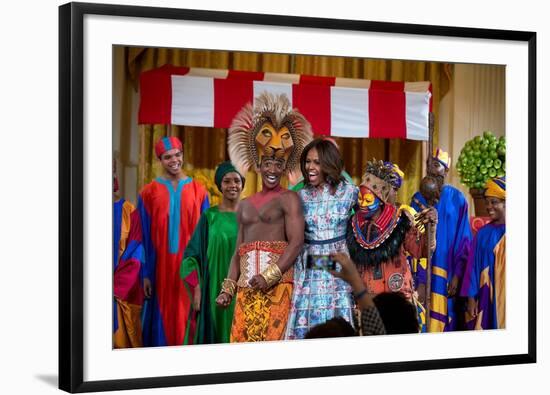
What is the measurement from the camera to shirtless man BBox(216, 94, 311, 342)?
5.80 m

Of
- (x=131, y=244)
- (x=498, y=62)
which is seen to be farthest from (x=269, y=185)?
(x=498, y=62)

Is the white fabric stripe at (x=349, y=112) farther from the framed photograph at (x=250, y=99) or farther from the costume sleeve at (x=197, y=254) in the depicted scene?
the costume sleeve at (x=197, y=254)

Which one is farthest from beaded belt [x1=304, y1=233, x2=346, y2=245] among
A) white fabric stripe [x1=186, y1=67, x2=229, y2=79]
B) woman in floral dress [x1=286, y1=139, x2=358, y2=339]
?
white fabric stripe [x1=186, y1=67, x2=229, y2=79]

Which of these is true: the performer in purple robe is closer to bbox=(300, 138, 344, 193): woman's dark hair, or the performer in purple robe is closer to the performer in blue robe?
the performer in blue robe

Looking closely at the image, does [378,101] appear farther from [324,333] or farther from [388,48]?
[324,333]

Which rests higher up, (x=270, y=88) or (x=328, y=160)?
(x=270, y=88)

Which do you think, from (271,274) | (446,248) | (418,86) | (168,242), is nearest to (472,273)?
(446,248)

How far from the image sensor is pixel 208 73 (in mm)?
5809

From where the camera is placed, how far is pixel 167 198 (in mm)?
5719

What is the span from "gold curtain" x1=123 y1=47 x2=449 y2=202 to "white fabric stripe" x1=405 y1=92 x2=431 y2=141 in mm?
44

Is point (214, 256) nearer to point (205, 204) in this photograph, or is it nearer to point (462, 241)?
point (205, 204)

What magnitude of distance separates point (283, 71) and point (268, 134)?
1.09ft

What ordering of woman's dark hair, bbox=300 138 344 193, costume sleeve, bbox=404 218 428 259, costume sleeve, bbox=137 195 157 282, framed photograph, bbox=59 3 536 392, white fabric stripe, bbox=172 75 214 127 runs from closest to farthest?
framed photograph, bbox=59 3 536 392
costume sleeve, bbox=137 195 157 282
white fabric stripe, bbox=172 75 214 127
woman's dark hair, bbox=300 138 344 193
costume sleeve, bbox=404 218 428 259

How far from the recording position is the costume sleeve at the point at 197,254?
574 centimetres
